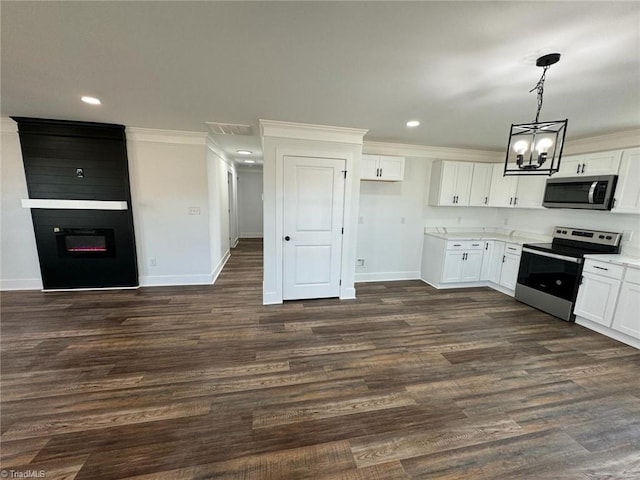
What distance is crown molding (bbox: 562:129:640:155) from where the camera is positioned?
332 centimetres

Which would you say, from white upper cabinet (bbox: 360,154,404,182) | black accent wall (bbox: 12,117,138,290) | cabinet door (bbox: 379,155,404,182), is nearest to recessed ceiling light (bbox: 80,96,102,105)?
black accent wall (bbox: 12,117,138,290)

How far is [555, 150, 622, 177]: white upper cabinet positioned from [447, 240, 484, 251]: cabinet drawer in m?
1.47

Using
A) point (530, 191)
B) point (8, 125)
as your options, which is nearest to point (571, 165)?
point (530, 191)

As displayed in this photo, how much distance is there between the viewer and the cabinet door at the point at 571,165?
362 cm

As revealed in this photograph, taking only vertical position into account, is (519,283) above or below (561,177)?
below

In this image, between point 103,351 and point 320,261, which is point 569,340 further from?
point 103,351

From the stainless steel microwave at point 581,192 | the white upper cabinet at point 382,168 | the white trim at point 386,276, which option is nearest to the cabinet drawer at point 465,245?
the white trim at point 386,276

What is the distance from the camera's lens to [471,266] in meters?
4.64

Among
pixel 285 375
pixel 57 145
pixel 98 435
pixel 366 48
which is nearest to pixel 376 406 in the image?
pixel 285 375

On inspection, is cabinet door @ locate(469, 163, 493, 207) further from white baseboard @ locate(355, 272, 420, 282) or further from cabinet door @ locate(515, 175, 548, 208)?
white baseboard @ locate(355, 272, 420, 282)

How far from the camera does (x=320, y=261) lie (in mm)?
3961

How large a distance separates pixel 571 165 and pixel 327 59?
401cm

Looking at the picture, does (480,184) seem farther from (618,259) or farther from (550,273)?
(618,259)

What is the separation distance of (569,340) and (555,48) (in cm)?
310
